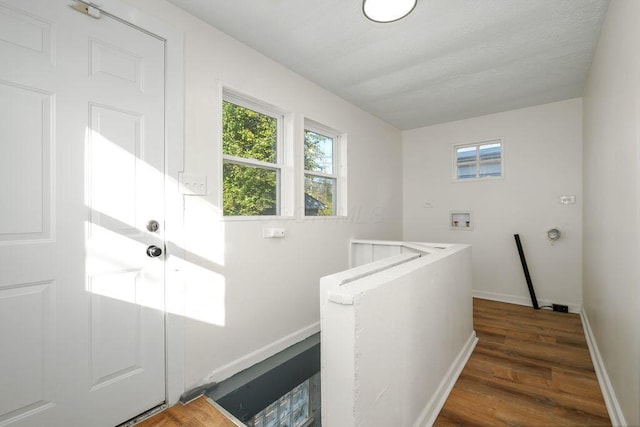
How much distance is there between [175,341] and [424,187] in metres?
3.89

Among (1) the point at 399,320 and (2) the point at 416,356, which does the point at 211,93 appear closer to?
(1) the point at 399,320

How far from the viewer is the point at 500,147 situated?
3885 mm

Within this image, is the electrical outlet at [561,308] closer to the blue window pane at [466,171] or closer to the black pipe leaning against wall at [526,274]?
the black pipe leaning against wall at [526,274]

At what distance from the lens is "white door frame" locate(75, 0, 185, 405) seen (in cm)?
179

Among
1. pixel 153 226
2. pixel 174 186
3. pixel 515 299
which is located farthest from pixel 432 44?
pixel 515 299

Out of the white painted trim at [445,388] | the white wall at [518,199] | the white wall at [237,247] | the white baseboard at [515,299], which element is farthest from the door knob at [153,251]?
the white baseboard at [515,299]

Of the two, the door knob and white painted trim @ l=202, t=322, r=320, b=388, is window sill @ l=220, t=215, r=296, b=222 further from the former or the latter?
white painted trim @ l=202, t=322, r=320, b=388

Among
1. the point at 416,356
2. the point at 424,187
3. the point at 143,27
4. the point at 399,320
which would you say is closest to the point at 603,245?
the point at 416,356

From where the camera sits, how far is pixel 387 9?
1.81 meters

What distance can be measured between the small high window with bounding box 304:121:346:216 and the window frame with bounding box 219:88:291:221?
32 centimetres

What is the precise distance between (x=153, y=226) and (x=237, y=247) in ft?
Answer: 2.04

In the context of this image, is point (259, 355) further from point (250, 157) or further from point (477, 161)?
point (477, 161)

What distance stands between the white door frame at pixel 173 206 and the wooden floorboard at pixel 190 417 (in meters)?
0.09

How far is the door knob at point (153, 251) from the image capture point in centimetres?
172
